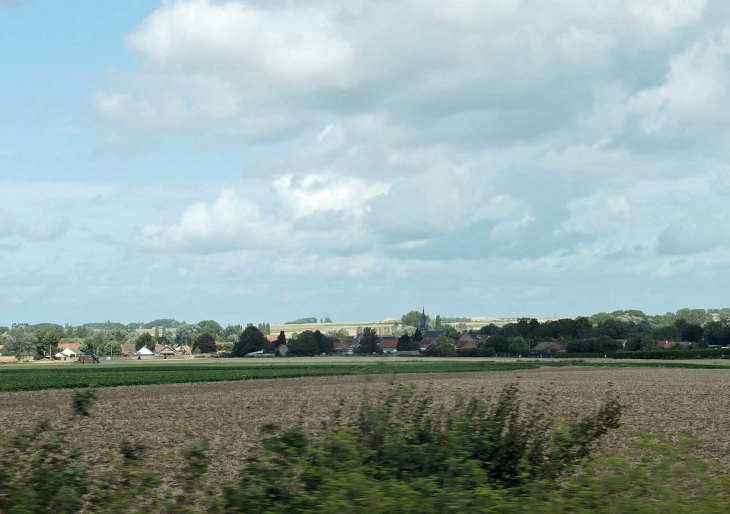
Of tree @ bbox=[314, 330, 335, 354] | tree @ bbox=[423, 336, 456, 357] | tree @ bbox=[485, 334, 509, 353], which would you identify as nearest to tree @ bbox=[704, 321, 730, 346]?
tree @ bbox=[485, 334, 509, 353]

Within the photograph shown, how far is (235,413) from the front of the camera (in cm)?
3331

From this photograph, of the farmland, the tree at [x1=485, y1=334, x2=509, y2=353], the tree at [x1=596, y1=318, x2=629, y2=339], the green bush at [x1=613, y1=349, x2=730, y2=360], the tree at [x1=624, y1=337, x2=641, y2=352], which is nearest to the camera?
the farmland

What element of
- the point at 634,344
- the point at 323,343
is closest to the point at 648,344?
the point at 634,344

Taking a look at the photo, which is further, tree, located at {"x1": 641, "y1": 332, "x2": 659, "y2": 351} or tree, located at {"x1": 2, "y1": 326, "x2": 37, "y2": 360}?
tree, located at {"x1": 2, "y1": 326, "x2": 37, "y2": 360}

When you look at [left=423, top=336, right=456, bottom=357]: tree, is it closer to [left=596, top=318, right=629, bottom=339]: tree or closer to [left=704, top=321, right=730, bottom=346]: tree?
[left=596, top=318, right=629, bottom=339]: tree

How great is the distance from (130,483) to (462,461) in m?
3.29

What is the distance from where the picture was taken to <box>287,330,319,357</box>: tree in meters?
188

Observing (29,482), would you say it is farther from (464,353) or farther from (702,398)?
(464,353)

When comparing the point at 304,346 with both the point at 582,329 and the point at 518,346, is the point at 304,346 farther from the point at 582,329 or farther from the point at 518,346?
the point at 582,329

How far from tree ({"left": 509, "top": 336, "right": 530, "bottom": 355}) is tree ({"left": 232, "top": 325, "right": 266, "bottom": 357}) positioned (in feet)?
214

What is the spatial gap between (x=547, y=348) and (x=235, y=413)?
15116cm

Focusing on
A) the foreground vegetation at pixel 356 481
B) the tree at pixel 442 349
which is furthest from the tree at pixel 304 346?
the foreground vegetation at pixel 356 481

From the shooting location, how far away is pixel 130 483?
636 centimetres

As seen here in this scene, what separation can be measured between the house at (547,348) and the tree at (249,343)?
2746 inches
